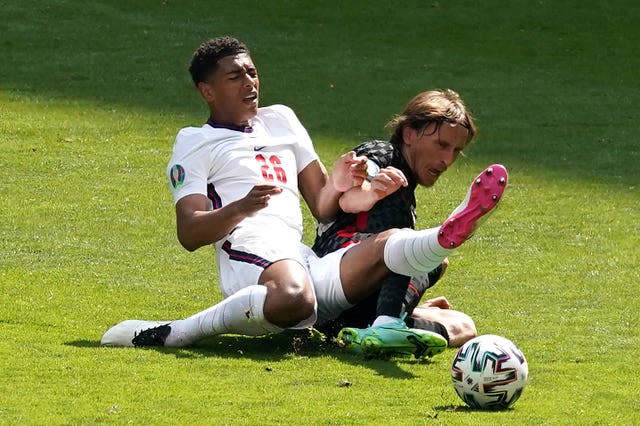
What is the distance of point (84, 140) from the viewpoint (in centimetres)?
1264

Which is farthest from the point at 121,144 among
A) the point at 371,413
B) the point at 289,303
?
the point at 371,413

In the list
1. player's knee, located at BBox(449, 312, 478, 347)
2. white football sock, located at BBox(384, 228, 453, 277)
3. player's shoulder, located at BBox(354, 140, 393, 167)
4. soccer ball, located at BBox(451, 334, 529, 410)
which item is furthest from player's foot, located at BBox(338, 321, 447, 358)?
player's shoulder, located at BBox(354, 140, 393, 167)

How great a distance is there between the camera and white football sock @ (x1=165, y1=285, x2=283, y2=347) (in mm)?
6434

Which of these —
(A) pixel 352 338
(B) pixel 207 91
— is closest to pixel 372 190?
(A) pixel 352 338

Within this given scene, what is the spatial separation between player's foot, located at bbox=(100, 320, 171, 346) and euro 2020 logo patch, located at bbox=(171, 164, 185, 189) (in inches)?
26.3

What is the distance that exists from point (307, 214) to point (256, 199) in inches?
174

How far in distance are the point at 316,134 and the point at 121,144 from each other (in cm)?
180

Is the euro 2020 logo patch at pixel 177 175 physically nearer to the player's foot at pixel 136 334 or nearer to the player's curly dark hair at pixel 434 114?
the player's foot at pixel 136 334

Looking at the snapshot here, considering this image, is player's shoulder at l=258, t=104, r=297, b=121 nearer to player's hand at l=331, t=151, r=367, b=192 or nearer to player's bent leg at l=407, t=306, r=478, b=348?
player's hand at l=331, t=151, r=367, b=192

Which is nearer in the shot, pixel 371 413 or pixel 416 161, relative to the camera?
pixel 371 413

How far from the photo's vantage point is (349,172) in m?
6.73

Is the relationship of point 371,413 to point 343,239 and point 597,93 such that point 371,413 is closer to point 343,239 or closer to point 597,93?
point 343,239

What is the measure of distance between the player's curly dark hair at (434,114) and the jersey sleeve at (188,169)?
1.01 m

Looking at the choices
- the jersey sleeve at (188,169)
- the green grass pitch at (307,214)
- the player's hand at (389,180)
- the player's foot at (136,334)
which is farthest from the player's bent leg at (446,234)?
the player's foot at (136,334)
